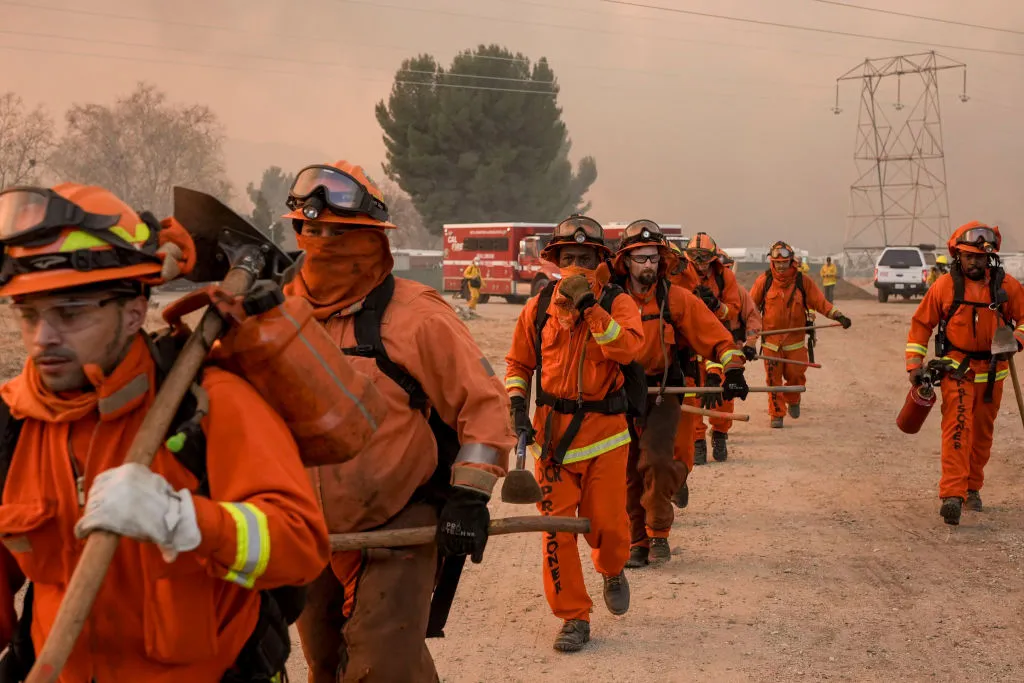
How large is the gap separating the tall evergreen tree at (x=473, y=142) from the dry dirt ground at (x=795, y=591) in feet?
181

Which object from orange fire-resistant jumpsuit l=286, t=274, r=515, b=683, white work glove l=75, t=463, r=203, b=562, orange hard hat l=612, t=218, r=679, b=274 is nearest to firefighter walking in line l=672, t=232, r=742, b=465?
orange hard hat l=612, t=218, r=679, b=274

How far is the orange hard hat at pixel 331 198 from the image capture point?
428cm

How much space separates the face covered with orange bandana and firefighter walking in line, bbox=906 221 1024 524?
6.06m

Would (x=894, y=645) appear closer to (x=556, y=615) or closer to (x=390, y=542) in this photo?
(x=556, y=615)

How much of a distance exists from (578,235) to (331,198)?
2769 millimetres

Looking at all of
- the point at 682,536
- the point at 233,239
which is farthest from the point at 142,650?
the point at 682,536

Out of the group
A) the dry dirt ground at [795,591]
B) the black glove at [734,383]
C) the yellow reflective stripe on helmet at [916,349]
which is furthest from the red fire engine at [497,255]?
the black glove at [734,383]

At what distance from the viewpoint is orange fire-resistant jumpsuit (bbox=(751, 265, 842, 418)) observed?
14859mm

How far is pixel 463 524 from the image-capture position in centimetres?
400

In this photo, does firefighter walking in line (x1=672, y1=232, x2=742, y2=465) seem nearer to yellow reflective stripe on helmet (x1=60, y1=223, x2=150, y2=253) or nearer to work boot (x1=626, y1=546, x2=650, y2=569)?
work boot (x1=626, y1=546, x2=650, y2=569)

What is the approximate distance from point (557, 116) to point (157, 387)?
69843 millimetres

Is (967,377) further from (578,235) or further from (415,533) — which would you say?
(415,533)

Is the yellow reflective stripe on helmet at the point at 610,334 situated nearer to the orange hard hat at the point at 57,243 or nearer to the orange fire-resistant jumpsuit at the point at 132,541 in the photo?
the orange fire-resistant jumpsuit at the point at 132,541

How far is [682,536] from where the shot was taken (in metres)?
8.84
